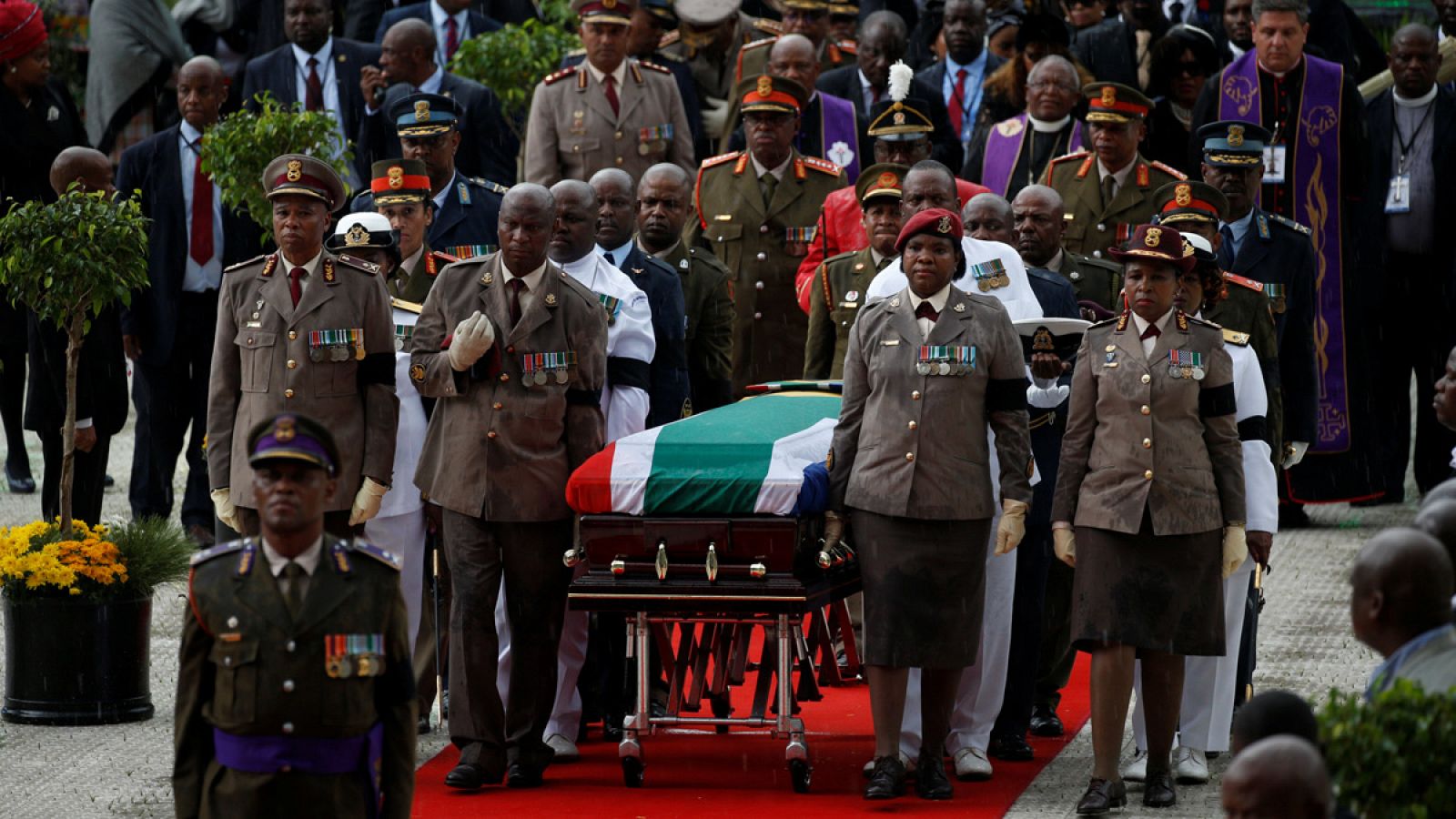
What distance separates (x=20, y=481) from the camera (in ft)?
46.2

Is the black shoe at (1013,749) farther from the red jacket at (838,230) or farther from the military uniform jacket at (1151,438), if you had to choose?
the red jacket at (838,230)

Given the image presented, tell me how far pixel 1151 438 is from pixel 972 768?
1418mm

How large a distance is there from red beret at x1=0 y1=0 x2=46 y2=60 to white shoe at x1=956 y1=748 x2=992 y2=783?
681 cm

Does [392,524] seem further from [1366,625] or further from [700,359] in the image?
[1366,625]

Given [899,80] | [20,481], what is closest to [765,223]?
[899,80]

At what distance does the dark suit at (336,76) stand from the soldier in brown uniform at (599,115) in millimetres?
1106

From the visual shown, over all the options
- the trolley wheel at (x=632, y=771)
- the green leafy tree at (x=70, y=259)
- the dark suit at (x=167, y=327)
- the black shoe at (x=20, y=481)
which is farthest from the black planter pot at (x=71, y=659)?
the black shoe at (x=20, y=481)

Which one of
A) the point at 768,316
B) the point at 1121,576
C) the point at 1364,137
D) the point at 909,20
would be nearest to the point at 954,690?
the point at 1121,576

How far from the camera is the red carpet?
777cm

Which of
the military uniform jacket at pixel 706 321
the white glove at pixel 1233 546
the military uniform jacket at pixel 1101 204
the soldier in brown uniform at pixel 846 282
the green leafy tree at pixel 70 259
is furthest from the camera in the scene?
the military uniform jacket at pixel 1101 204

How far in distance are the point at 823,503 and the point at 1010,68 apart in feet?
19.6

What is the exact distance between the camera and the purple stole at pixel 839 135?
42.3 ft

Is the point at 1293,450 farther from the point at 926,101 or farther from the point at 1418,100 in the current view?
the point at 1418,100

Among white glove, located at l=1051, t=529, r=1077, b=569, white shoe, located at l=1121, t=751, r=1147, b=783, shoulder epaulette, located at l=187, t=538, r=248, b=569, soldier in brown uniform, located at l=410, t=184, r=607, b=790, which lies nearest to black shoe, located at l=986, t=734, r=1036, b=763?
white shoe, located at l=1121, t=751, r=1147, b=783
